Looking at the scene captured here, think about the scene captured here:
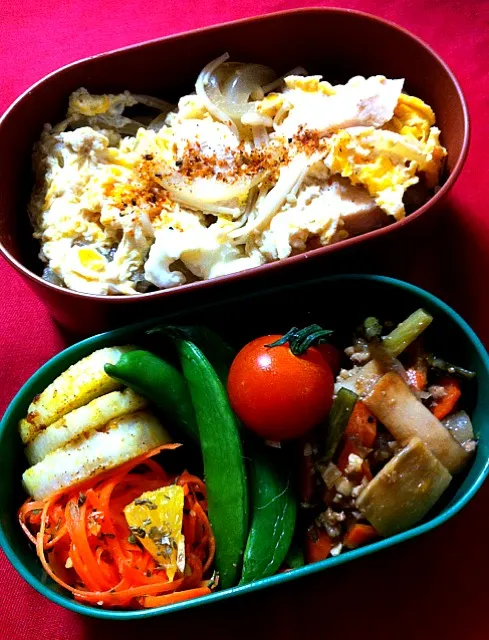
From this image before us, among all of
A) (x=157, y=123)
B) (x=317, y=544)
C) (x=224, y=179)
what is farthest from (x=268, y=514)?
(x=157, y=123)

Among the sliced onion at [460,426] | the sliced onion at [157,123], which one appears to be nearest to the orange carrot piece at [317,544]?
the sliced onion at [460,426]

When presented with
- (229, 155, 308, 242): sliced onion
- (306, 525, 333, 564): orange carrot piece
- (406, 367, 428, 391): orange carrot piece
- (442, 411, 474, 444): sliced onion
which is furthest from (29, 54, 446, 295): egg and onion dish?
(306, 525, 333, 564): orange carrot piece

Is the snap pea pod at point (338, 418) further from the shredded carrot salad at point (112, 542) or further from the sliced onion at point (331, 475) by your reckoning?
the shredded carrot salad at point (112, 542)

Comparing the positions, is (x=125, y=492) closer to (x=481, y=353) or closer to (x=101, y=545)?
(x=101, y=545)

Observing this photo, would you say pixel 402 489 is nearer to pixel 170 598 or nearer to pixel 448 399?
pixel 448 399

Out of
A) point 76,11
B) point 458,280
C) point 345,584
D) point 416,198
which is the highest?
point 76,11

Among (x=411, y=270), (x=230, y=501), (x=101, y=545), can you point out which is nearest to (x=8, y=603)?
(x=101, y=545)
